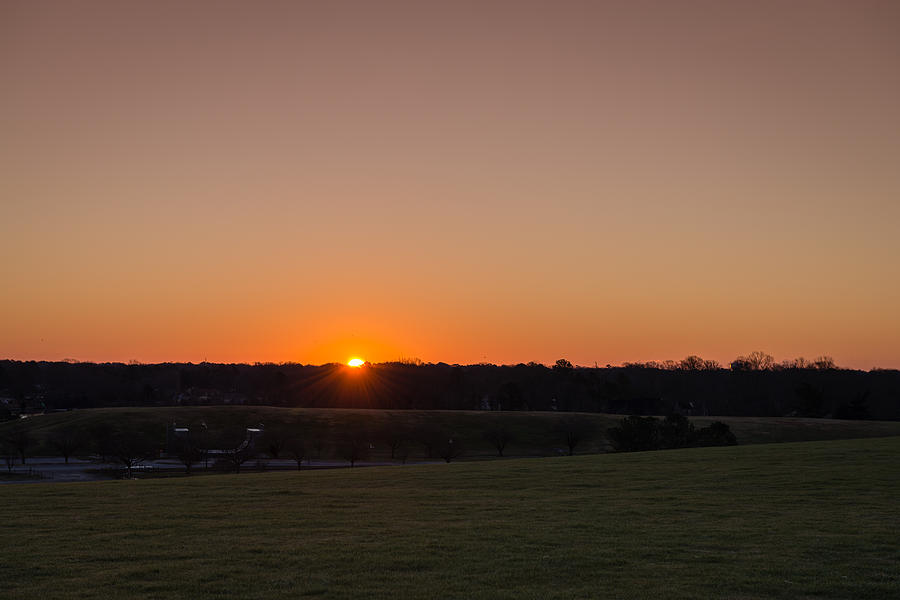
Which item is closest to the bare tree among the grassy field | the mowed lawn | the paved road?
the paved road

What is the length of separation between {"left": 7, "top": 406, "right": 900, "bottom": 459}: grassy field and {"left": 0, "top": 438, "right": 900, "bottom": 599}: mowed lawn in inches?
3103

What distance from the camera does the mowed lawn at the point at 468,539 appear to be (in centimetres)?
1509

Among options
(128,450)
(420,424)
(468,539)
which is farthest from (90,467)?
(468,539)

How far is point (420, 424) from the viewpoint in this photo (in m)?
135

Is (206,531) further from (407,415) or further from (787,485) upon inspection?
(407,415)

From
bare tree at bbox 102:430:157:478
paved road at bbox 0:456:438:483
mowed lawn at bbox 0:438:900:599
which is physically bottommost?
paved road at bbox 0:456:438:483

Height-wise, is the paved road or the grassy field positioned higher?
the grassy field

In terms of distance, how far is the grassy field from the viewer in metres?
117

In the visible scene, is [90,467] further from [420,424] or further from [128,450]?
[420,424]

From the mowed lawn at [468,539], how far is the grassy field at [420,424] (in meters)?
78.8

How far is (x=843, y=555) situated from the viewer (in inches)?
→ 688

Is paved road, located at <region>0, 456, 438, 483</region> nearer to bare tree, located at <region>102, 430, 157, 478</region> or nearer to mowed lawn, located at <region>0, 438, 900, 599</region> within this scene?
bare tree, located at <region>102, 430, 157, 478</region>

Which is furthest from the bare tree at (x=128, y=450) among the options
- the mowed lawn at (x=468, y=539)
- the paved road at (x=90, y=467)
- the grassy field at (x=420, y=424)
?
the mowed lawn at (x=468, y=539)

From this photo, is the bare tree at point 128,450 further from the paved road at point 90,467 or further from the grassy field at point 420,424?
the grassy field at point 420,424
